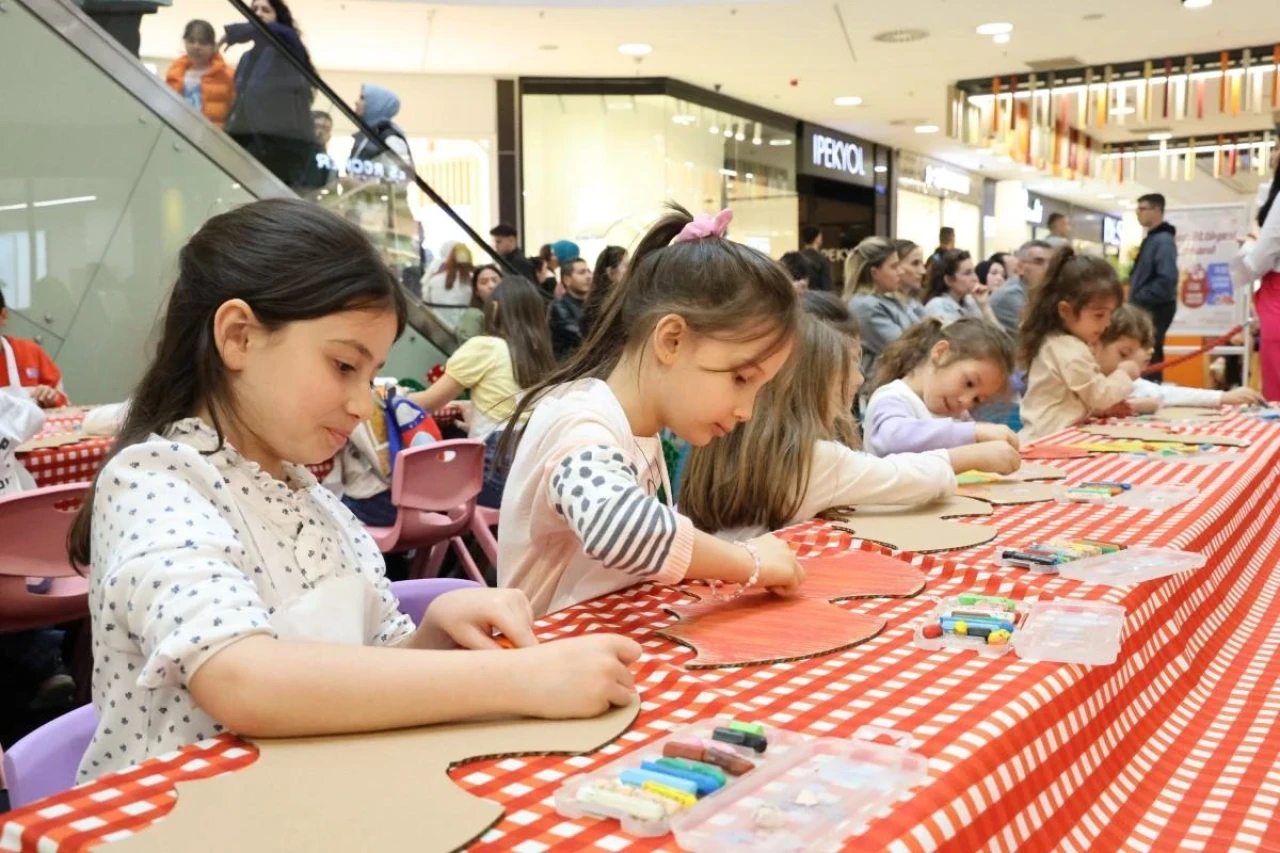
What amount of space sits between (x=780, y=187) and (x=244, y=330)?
527 inches

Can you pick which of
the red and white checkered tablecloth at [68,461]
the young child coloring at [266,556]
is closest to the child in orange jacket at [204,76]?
the red and white checkered tablecloth at [68,461]

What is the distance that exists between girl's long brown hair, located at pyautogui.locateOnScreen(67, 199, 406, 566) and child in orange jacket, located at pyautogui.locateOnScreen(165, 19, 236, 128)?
5.29 meters

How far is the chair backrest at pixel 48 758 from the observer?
3.75 feet

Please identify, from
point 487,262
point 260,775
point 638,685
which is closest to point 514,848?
point 260,775

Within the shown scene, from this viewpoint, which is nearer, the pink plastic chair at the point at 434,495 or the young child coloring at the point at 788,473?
the young child coloring at the point at 788,473

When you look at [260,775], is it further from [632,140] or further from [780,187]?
[780,187]

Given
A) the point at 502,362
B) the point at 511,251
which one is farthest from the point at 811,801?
→ the point at 511,251

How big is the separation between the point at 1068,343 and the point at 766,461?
2.32 m

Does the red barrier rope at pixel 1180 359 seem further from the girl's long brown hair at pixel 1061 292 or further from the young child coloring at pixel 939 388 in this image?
the young child coloring at pixel 939 388

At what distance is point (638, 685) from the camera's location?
43.3 inches

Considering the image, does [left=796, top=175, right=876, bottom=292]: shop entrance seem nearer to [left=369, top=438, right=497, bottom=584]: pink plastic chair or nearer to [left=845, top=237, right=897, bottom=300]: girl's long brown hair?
[left=845, top=237, right=897, bottom=300]: girl's long brown hair

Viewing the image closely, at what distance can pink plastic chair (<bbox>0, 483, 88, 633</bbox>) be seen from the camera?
105 inches

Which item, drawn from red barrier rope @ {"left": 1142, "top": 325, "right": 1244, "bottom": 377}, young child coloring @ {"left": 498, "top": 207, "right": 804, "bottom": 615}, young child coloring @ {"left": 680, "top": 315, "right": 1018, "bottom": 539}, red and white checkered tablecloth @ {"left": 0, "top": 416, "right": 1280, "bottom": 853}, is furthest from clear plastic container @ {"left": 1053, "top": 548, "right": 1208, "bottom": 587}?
red barrier rope @ {"left": 1142, "top": 325, "right": 1244, "bottom": 377}

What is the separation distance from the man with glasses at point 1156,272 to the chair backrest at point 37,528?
762cm
